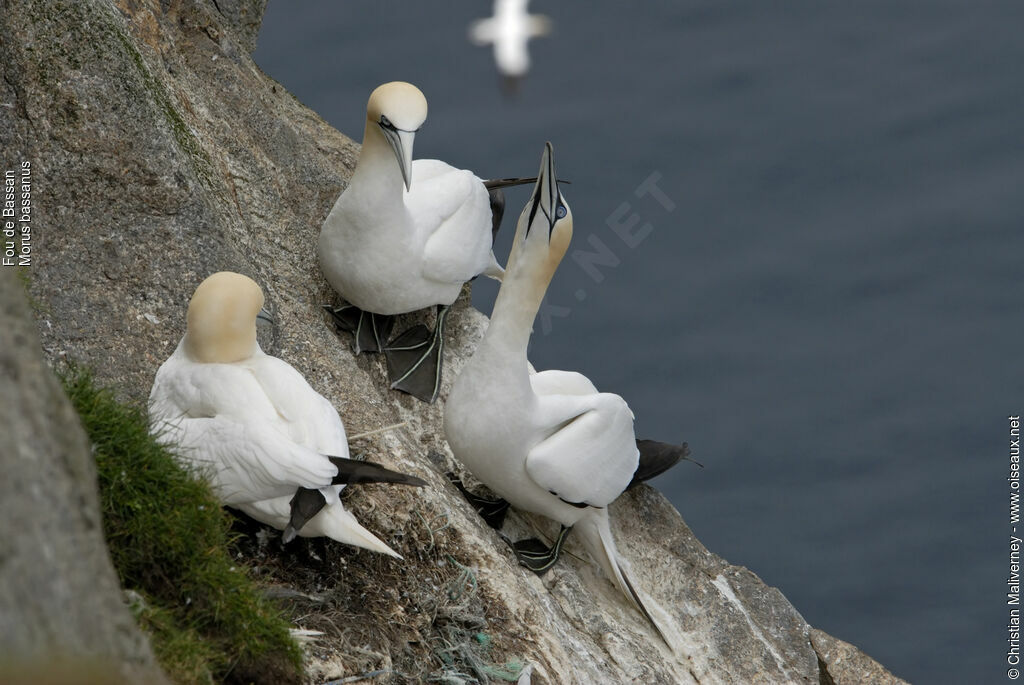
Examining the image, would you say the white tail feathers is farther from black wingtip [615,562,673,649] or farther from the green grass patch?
black wingtip [615,562,673,649]

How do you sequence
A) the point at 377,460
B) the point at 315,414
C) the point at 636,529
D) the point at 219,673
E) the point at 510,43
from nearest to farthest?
the point at 219,673
the point at 315,414
the point at 377,460
the point at 510,43
the point at 636,529

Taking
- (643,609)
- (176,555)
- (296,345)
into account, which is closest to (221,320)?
(176,555)

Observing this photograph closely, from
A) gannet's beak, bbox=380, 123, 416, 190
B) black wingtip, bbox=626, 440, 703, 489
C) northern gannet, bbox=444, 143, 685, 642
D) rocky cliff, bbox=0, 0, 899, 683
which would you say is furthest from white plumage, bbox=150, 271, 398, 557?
black wingtip, bbox=626, 440, 703, 489

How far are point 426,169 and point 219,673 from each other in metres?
3.66

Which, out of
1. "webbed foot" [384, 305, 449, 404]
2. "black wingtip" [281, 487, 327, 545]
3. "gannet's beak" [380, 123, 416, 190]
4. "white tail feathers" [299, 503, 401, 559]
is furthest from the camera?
"webbed foot" [384, 305, 449, 404]

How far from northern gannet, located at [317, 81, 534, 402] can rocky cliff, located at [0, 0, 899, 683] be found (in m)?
0.16

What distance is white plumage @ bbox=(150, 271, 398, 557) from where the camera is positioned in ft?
13.5

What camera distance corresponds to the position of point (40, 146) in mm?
5078

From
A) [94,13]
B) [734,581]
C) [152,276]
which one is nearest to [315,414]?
[152,276]

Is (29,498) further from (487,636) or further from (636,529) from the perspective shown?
(636,529)

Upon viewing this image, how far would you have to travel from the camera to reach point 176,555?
3.65 meters

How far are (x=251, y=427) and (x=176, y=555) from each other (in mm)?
602

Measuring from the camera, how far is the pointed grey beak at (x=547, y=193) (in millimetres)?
5324

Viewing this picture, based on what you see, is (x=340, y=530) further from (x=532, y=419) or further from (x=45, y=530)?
(x=45, y=530)
